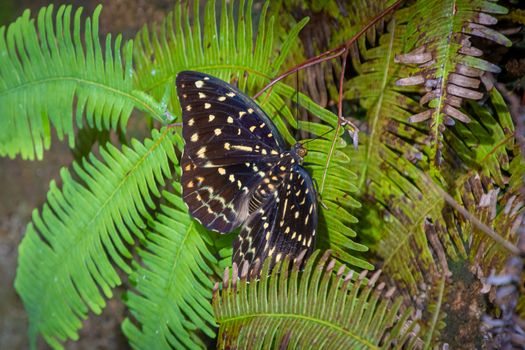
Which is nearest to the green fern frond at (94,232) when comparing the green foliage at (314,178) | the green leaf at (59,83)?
the green foliage at (314,178)

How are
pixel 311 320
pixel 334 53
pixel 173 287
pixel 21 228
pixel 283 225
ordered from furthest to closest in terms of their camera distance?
1. pixel 21 228
2. pixel 334 53
3. pixel 173 287
4. pixel 283 225
5. pixel 311 320

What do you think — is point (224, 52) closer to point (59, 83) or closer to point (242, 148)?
point (242, 148)

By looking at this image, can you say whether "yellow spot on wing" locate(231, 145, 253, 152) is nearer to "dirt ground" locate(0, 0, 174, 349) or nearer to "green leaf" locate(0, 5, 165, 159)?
"green leaf" locate(0, 5, 165, 159)

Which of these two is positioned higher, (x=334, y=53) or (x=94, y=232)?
(x=334, y=53)

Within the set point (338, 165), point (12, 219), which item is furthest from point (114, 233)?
point (12, 219)

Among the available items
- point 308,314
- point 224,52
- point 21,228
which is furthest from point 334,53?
point 21,228

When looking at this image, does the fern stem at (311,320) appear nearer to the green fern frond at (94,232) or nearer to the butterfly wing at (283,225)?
the butterfly wing at (283,225)
